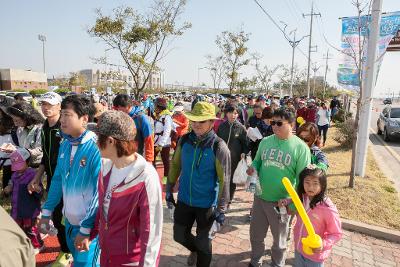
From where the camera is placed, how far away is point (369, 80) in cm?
695

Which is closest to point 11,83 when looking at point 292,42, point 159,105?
point 292,42

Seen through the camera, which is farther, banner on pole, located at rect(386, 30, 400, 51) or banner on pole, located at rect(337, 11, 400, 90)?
banner on pole, located at rect(386, 30, 400, 51)

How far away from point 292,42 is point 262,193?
25.6 m

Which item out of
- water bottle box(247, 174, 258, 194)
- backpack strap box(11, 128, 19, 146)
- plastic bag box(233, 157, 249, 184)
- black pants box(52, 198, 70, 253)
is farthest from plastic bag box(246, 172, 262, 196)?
backpack strap box(11, 128, 19, 146)

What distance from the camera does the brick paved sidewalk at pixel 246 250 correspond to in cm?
387

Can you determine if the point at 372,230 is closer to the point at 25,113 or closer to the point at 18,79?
the point at 25,113

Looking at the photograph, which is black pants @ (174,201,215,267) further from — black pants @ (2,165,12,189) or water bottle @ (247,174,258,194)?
black pants @ (2,165,12,189)

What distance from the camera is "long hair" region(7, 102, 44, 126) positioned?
13.0ft

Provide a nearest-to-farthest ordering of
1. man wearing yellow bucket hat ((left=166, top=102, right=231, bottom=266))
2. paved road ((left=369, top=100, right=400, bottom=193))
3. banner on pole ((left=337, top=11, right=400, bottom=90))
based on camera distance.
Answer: man wearing yellow bucket hat ((left=166, top=102, right=231, bottom=266)) < banner on pole ((left=337, top=11, right=400, bottom=90)) < paved road ((left=369, top=100, right=400, bottom=193))

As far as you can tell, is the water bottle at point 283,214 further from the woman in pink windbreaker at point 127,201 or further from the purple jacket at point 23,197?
the purple jacket at point 23,197

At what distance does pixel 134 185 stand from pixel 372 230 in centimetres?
430

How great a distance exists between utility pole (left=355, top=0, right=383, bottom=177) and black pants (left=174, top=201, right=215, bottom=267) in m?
5.08

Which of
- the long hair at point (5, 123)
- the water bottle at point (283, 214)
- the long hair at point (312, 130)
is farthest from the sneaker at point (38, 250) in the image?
the long hair at point (312, 130)

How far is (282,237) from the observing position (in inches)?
130
